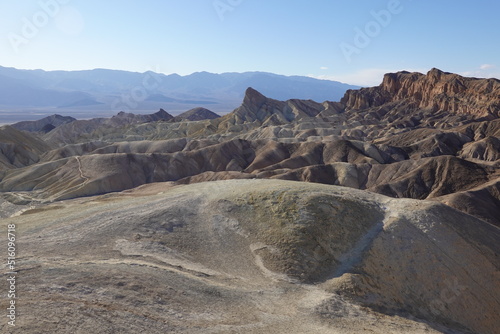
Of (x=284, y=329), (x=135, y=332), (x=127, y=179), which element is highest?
(x=135, y=332)

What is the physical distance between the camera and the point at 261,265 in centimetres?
2391

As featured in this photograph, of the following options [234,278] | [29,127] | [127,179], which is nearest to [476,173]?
[234,278]

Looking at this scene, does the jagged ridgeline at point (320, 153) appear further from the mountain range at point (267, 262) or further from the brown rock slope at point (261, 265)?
the brown rock slope at point (261, 265)

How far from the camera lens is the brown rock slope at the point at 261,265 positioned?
16828 millimetres

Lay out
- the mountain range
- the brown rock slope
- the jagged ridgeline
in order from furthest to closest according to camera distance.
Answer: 1. the jagged ridgeline
2. the mountain range
3. the brown rock slope

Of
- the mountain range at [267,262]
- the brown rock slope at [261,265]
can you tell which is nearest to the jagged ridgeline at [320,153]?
the mountain range at [267,262]

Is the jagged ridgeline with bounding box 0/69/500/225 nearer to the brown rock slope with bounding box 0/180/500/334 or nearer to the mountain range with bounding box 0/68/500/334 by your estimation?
the mountain range with bounding box 0/68/500/334

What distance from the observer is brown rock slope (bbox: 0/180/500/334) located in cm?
1683

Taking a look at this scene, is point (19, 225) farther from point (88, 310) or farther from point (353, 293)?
point (353, 293)

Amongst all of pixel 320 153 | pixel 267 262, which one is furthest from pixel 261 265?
pixel 320 153

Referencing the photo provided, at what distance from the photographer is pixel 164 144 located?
101m

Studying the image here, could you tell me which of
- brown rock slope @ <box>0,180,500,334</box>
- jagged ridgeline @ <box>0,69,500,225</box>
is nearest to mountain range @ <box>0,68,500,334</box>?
brown rock slope @ <box>0,180,500,334</box>

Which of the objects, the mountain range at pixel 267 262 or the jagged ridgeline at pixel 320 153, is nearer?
the mountain range at pixel 267 262

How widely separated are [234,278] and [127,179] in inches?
2186
